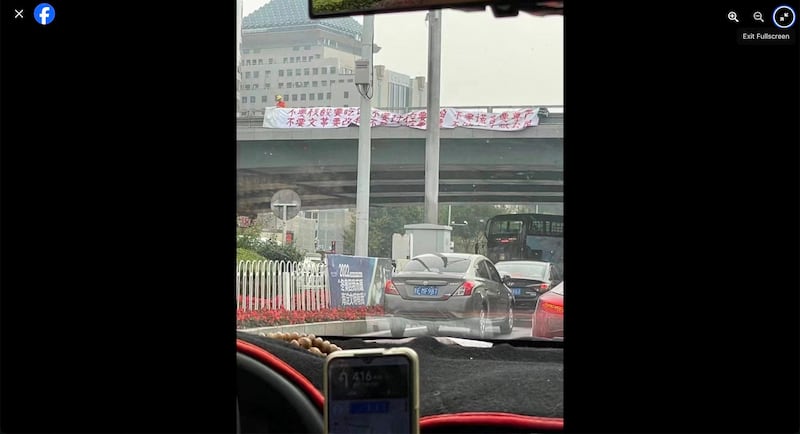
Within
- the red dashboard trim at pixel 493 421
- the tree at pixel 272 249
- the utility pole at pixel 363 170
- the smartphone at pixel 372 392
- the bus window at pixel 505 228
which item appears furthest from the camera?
the bus window at pixel 505 228

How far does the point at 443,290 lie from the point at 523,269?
45 cm

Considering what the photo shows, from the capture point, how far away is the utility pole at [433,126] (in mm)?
3363

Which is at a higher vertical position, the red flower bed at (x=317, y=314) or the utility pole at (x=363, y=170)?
the utility pole at (x=363, y=170)

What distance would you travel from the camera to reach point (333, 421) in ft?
2.63

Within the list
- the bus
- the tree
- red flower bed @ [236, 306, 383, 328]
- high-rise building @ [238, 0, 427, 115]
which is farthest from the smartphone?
the bus

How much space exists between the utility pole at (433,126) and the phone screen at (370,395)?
2.24 m
